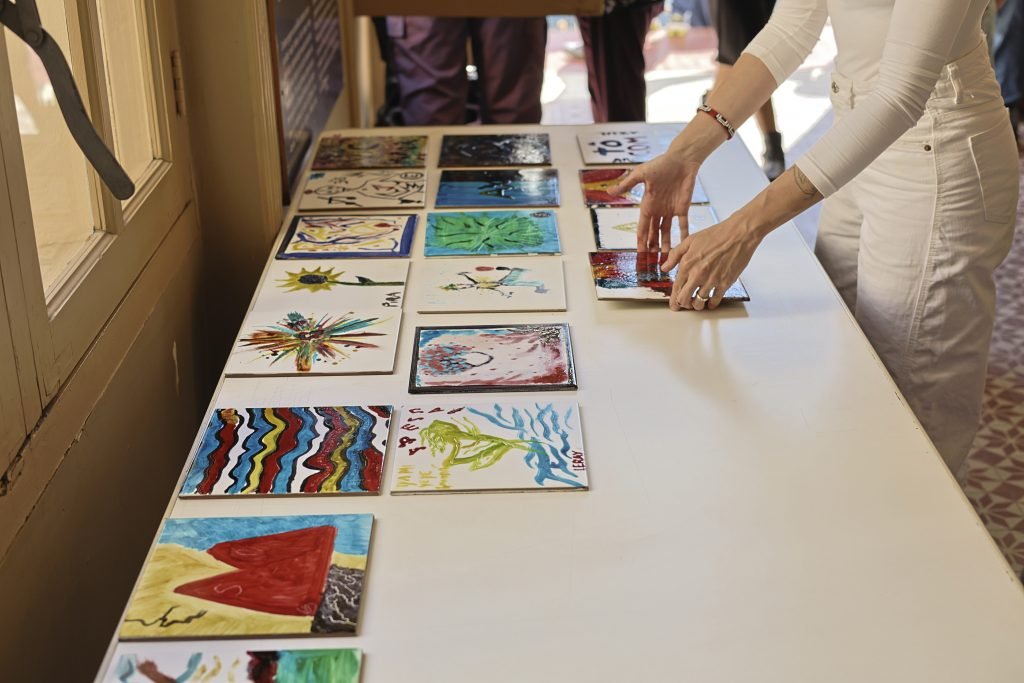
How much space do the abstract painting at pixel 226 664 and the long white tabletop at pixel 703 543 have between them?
0.01m

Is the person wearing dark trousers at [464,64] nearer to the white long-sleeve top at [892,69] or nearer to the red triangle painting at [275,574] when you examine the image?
the white long-sleeve top at [892,69]

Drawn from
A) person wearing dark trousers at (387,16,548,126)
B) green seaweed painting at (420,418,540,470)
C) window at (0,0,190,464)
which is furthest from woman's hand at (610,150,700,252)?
person wearing dark trousers at (387,16,548,126)

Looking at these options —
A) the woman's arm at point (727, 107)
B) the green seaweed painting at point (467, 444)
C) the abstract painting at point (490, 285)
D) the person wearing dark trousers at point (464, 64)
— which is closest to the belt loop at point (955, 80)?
the woman's arm at point (727, 107)

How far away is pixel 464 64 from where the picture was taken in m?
2.63

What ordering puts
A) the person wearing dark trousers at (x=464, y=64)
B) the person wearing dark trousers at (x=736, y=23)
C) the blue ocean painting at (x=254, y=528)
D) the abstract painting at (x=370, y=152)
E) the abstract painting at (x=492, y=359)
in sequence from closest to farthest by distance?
the blue ocean painting at (x=254, y=528) < the abstract painting at (x=492, y=359) < the abstract painting at (x=370, y=152) < the person wearing dark trousers at (x=464, y=64) < the person wearing dark trousers at (x=736, y=23)

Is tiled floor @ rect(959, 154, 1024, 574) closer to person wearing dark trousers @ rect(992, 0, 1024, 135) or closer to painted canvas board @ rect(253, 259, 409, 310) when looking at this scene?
painted canvas board @ rect(253, 259, 409, 310)

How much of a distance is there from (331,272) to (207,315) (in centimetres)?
28

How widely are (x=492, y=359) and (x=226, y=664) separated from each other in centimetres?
51

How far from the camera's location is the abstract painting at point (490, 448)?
985 mm

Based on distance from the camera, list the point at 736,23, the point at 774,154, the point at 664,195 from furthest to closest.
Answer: the point at 774,154 < the point at 736,23 < the point at 664,195

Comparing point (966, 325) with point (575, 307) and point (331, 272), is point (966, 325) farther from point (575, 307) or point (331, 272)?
point (331, 272)

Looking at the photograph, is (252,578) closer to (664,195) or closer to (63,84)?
(63,84)

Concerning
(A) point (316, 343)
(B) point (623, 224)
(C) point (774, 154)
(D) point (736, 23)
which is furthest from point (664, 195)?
(C) point (774, 154)

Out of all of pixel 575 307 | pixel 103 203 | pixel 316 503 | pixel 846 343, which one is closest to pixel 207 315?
pixel 103 203
